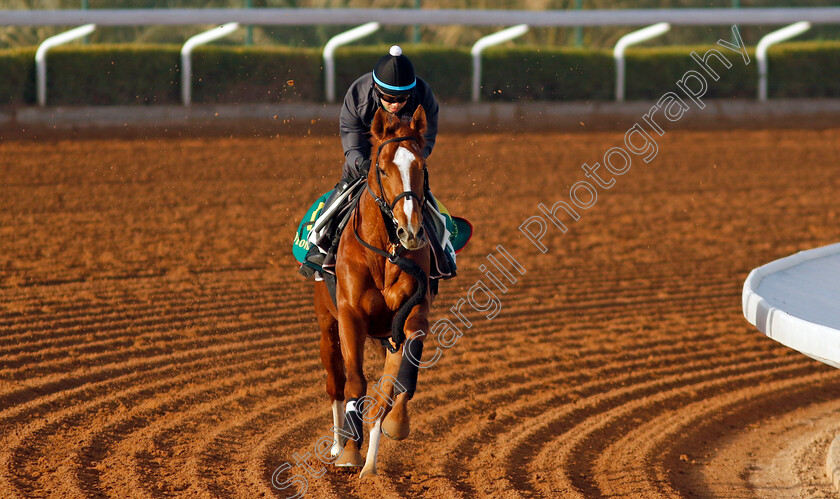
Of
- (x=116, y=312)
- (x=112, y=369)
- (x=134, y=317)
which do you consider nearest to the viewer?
(x=112, y=369)

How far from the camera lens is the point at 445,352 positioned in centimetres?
785

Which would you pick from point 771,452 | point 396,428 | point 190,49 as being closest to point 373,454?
point 396,428

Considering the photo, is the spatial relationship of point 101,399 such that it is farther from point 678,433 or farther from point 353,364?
point 678,433

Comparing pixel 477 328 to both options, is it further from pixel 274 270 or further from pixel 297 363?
pixel 274 270

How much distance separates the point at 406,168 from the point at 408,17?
609 inches

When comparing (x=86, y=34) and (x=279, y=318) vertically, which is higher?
(x=86, y=34)

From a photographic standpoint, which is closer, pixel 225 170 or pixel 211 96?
pixel 225 170

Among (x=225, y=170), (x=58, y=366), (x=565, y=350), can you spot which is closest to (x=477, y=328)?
(x=565, y=350)

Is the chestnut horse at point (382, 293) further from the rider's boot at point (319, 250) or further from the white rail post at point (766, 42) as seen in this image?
the white rail post at point (766, 42)

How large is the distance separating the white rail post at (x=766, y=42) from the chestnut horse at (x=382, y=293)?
17.5 m

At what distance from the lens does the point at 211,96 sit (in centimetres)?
1805

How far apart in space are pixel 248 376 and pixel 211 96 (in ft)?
39.6

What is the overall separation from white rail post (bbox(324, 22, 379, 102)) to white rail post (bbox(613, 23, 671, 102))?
534 cm

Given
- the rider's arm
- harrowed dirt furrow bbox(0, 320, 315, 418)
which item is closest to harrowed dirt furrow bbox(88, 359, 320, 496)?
harrowed dirt furrow bbox(0, 320, 315, 418)
